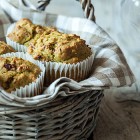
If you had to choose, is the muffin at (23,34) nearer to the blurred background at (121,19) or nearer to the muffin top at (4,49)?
the muffin top at (4,49)

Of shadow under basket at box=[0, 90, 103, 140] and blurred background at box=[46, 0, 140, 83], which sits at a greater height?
shadow under basket at box=[0, 90, 103, 140]

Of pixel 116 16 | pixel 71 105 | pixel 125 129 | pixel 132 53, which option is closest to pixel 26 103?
pixel 71 105

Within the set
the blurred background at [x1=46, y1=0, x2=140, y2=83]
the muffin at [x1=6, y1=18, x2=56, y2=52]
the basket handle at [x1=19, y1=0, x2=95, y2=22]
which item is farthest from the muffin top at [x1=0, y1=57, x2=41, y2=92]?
the blurred background at [x1=46, y1=0, x2=140, y2=83]

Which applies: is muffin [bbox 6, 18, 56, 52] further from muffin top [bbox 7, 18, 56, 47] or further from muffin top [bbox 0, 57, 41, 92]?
muffin top [bbox 0, 57, 41, 92]

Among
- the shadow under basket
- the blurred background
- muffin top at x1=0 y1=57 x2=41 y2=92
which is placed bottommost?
the blurred background

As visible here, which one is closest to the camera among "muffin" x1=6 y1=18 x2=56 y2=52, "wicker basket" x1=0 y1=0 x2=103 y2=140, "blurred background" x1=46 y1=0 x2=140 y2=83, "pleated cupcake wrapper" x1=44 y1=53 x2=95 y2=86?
"wicker basket" x1=0 y1=0 x2=103 y2=140

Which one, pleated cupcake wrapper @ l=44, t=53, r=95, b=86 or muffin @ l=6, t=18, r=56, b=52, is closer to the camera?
pleated cupcake wrapper @ l=44, t=53, r=95, b=86
